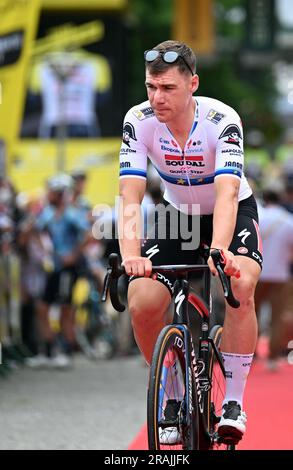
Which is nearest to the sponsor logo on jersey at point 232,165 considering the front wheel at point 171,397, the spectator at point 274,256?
the front wheel at point 171,397

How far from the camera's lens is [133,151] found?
21.2 ft

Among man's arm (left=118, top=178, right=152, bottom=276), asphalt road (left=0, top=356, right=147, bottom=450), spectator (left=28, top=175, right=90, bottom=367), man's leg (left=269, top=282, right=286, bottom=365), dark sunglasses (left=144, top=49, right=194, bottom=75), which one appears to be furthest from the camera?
spectator (left=28, top=175, right=90, bottom=367)

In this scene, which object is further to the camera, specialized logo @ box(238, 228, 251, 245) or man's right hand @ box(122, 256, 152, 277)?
specialized logo @ box(238, 228, 251, 245)

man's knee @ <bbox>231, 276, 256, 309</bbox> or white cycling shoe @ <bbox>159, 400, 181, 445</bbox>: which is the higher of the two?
man's knee @ <bbox>231, 276, 256, 309</bbox>

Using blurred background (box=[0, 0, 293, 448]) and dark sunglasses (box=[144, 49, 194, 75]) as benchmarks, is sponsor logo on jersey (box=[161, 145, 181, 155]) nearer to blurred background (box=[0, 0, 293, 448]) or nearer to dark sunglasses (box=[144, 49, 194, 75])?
dark sunglasses (box=[144, 49, 194, 75])

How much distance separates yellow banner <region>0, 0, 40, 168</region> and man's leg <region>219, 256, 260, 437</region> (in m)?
7.25

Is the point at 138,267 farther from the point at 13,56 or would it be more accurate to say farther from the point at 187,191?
the point at 13,56

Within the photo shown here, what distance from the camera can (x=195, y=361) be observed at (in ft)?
20.5


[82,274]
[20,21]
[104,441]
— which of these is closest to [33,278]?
[82,274]

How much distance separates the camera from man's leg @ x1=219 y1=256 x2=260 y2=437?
6.33 m

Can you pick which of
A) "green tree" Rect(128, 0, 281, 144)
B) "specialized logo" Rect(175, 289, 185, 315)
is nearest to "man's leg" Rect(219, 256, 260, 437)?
"specialized logo" Rect(175, 289, 185, 315)

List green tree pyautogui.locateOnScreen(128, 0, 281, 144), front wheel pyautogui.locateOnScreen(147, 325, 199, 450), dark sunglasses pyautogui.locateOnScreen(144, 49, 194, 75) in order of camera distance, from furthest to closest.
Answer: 1. green tree pyautogui.locateOnScreen(128, 0, 281, 144)
2. dark sunglasses pyautogui.locateOnScreen(144, 49, 194, 75)
3. front wheel pyautogui.locateOnScreen(147, 325, 199, 450)

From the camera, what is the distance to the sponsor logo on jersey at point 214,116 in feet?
21.0

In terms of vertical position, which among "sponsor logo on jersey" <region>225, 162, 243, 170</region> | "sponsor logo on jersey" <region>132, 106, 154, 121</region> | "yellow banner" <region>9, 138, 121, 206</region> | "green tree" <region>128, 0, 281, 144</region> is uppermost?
"green tree" <region>128, 0, 281, 144</region>
